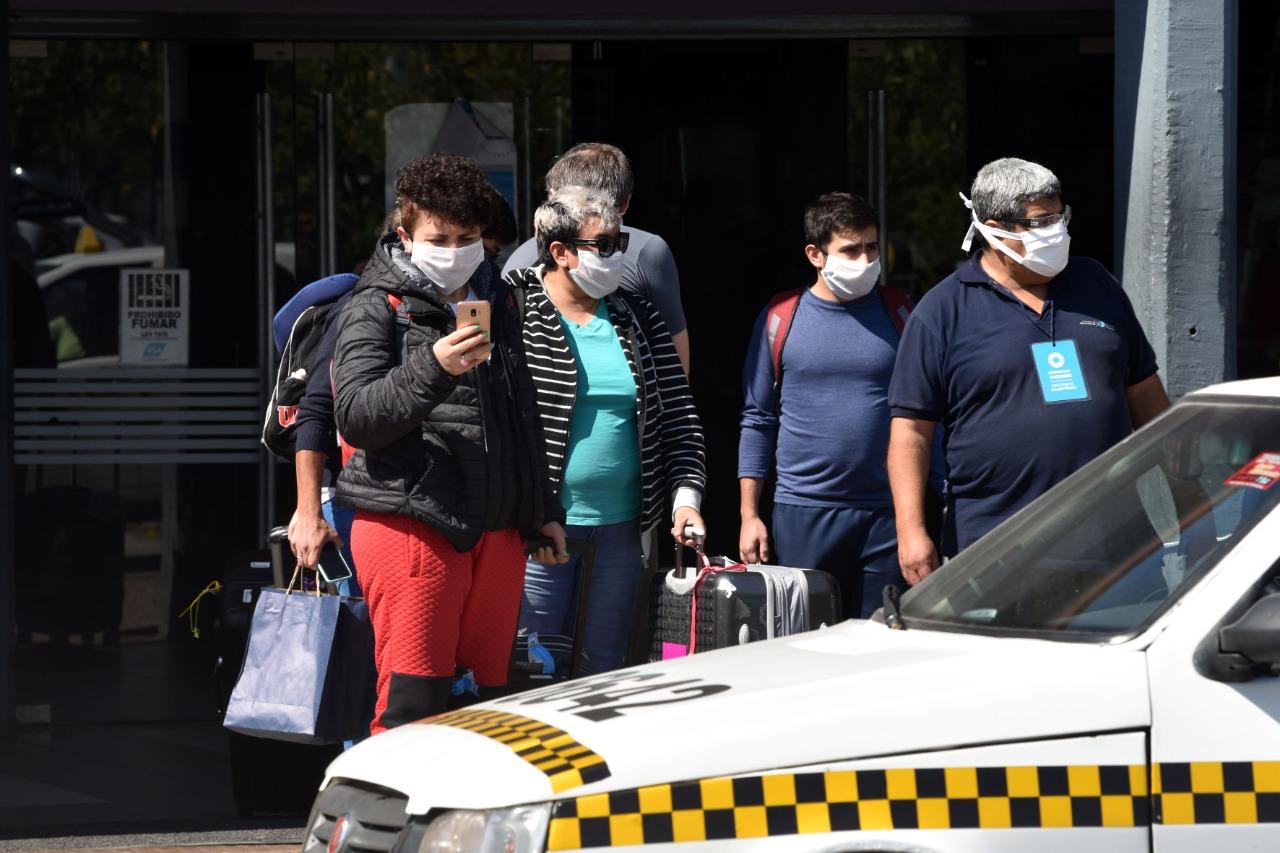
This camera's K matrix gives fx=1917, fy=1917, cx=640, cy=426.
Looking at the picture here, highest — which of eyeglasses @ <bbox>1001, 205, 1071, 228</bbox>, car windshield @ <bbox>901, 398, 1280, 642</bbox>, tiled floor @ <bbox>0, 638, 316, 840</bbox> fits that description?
eyeglasses @ <bbox>1001, 205, 1071, 228</bbox>

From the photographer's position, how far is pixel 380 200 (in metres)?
8.56

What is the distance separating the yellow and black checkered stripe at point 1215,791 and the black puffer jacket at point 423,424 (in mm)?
2066

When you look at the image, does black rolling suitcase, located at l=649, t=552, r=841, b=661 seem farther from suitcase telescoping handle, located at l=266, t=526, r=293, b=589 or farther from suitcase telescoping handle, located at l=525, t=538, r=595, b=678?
suitcase telescoping handle, located at l=266, t=526, r=293, b=589

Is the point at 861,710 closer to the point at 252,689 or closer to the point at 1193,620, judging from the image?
the point at 1193,620

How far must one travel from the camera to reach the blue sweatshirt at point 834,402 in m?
5.90

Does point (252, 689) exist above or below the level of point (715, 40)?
below

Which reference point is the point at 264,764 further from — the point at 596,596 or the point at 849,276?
the point at 849,276

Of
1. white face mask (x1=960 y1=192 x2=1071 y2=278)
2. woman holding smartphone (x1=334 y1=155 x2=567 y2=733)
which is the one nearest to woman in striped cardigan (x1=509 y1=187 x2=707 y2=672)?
woman holding smartphone (x1=334 y1=155 x2=567 y2=733)

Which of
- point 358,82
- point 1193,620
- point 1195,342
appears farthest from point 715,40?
point 1193,620

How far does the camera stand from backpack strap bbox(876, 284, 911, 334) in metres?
6.05

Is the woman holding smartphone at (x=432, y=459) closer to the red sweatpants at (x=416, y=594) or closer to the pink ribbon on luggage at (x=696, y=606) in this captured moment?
the red sweatpants at (x=416, y=594)

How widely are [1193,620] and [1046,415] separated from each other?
176cm

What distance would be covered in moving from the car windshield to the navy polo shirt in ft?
3.27

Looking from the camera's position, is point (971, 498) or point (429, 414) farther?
point (971, 498)
